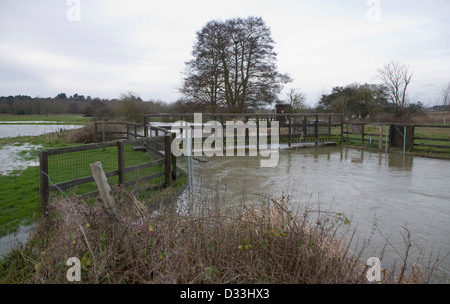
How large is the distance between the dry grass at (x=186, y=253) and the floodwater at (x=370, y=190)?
0.52 meters

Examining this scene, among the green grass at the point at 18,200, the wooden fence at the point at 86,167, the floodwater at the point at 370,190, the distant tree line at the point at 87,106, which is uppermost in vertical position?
the distant tree line at the point at 87,106

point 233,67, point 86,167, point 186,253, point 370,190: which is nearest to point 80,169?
point 86,167

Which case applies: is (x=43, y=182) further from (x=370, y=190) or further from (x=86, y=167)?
(x=370, y=190)

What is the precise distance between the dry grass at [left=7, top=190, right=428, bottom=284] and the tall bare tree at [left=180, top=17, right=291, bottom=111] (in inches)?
715

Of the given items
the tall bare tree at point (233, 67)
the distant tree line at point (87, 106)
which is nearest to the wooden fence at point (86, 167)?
the tall bare tree at point (233, 67)

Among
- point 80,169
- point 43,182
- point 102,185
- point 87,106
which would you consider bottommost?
point 80,169

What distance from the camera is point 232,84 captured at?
72.6 feet

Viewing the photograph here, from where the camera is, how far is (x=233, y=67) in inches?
866

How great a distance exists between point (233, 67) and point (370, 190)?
16213mm

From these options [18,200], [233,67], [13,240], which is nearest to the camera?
[13,240]

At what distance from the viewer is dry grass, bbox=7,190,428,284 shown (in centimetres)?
271

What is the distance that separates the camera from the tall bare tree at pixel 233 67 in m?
21.4

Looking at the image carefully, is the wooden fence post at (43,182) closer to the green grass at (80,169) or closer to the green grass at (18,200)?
the green grass at (18,200)

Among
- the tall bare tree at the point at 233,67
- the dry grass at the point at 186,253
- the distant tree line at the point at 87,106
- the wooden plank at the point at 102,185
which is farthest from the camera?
the distant tree line at the point at 87,106
